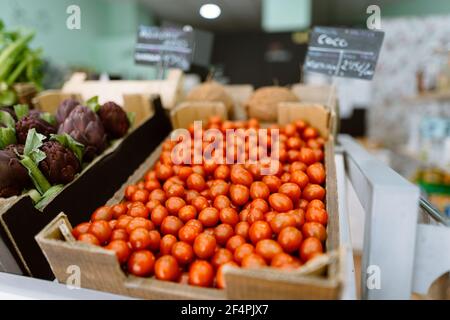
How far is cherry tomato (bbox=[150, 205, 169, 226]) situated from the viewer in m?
1.13

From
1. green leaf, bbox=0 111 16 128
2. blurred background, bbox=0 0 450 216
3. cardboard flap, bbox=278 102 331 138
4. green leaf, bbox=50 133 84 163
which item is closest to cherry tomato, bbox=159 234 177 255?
green leaf, bbox=50 133 84 163

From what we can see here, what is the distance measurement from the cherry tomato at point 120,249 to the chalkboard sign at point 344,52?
1.39 meters

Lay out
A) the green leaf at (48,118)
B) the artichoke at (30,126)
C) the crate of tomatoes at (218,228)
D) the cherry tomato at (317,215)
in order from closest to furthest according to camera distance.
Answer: the crate of tomatoes at (218,228), the cherry tomato at (317,215), the artichoke at (30,126), the green leaf at (48,118)

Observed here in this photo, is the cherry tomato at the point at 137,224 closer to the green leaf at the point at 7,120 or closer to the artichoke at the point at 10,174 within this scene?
the artichoke at the point at 10,174

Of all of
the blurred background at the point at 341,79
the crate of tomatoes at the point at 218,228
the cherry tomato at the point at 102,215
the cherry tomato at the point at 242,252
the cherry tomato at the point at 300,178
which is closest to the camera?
the crate of tomatoes at the point at 218,228

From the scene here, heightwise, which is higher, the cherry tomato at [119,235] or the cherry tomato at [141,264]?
the cherry tomato at [119,235]

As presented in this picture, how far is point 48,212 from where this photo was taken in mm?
1066

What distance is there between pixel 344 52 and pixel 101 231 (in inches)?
58.0

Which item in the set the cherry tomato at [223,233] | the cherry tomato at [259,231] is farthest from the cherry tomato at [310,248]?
the cherry tomato at [223,233]

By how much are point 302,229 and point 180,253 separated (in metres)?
0.36

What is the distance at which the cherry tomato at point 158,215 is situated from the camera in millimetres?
1132

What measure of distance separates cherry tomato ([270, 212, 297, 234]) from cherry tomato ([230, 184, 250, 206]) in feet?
→ 0.68
